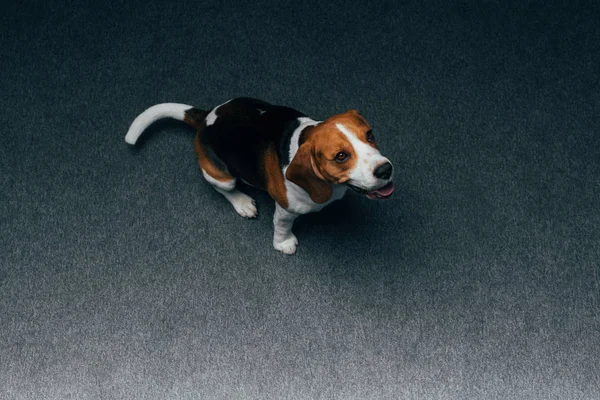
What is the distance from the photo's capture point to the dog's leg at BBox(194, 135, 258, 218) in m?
2.30

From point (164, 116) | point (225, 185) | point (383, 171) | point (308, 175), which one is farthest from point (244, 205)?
point (383, 171)

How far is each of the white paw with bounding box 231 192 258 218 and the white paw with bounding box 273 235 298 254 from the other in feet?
0.54

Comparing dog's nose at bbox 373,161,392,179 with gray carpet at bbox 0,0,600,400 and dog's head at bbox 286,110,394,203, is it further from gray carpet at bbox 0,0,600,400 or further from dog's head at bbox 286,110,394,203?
gray carpet at bbox 0,0,600,400

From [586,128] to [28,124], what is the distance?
8.35ft

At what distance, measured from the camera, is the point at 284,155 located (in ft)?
6.53

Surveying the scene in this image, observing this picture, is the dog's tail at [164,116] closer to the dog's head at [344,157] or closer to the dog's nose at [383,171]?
the dog's head at [344,157]

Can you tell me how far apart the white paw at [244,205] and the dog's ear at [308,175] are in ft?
1.99

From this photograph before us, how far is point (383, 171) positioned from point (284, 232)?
0.76 meters

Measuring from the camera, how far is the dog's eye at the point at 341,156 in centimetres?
177

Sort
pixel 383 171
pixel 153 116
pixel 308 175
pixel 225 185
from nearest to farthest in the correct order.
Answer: pixel 383 171
pixel 308 175
pixel 225 185
pixel 153 116

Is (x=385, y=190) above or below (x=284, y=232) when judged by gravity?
above

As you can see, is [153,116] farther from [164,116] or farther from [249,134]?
[249,134]

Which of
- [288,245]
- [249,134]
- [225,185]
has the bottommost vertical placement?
[288,245]

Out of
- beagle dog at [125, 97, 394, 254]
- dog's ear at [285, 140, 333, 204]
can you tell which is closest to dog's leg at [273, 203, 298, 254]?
beagle dog at [125, 97, 394, 254]
